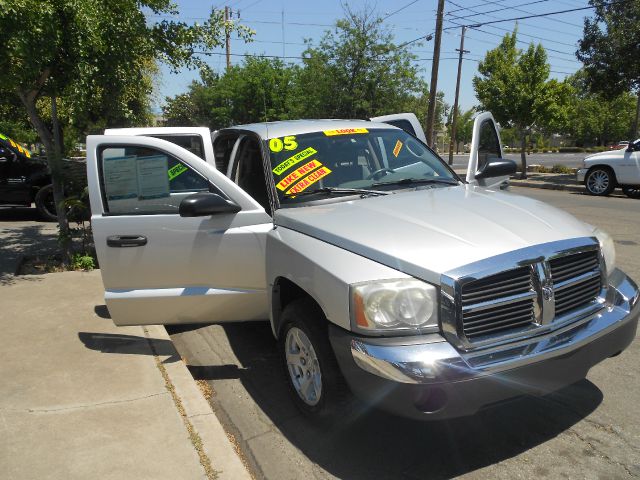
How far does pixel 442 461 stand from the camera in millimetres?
2936

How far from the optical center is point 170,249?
3822 mm

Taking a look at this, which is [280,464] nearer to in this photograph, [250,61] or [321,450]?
[321,450]

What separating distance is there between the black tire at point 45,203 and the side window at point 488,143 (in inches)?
332

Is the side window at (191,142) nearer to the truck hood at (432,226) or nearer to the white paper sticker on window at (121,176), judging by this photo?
the white paper sticker on window at (121,176)

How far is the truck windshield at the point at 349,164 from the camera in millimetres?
3801

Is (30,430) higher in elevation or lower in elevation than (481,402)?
lower

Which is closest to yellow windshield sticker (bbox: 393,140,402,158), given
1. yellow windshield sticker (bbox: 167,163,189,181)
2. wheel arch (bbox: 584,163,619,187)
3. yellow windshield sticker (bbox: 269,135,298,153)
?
yellow windshield sticker (bbox: 269,135,298,153)

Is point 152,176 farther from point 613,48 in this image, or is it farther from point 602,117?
point 602,117

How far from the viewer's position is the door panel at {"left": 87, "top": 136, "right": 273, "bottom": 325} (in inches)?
148

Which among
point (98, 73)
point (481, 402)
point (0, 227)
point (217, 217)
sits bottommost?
point (0, 227)

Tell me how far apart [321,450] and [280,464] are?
25 centimetres

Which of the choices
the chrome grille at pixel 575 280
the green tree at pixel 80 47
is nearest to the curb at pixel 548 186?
the green tree at pixel 80 47

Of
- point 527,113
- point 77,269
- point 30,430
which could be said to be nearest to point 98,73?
point 77,269

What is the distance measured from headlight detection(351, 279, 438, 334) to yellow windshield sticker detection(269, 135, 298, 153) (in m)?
1.75
